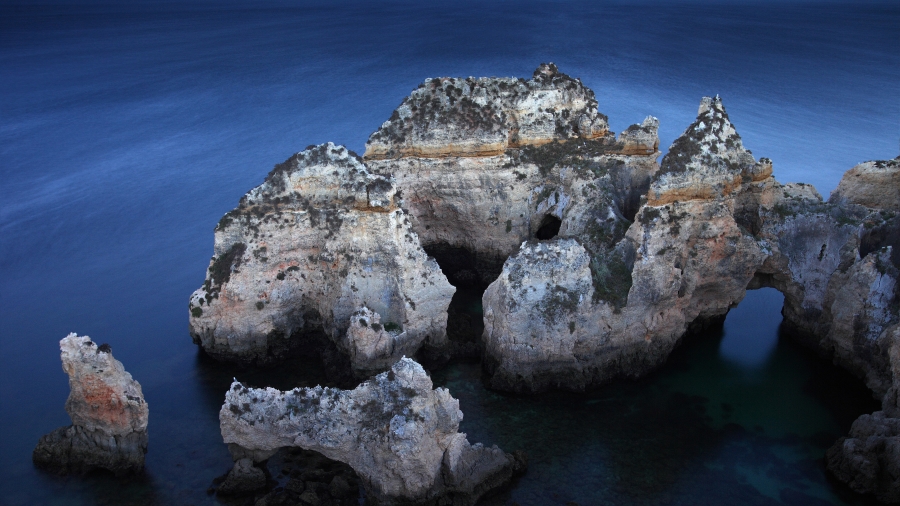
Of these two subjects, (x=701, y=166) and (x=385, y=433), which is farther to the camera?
(x=701, y=166)

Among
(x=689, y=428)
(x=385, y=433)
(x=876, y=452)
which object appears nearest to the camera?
(x=385, y=433)

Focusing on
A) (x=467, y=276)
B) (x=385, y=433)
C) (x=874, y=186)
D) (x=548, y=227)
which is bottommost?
(x=467, y=276)

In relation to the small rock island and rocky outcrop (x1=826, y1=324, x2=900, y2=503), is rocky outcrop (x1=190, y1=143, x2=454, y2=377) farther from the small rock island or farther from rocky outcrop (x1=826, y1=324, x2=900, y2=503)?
rocky outcrop (x1=826, y1=324, x2=900, y2=503)

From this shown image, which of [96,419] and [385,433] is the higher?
[385,433]

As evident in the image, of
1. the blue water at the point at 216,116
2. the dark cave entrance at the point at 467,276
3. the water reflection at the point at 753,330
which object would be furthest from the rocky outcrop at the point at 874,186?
the dark cave entrance at the point at 467,276

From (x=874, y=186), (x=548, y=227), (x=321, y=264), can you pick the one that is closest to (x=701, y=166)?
(x=874, y=186)

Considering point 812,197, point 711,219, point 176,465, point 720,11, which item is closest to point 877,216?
point 812,197

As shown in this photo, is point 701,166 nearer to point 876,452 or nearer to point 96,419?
point 876,452
